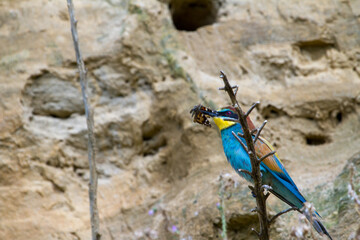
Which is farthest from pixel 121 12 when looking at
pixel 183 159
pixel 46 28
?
pixel 183 159

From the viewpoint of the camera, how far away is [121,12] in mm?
5496

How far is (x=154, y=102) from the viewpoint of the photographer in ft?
17.0

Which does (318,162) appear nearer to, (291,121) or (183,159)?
(291,121)

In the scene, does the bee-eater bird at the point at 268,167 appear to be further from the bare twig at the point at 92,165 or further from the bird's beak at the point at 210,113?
the bare twig at the point at 92,165

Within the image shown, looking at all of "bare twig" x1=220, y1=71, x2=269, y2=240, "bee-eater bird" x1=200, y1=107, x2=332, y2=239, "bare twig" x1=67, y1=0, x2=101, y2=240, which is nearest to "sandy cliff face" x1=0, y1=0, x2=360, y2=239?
"bee-eater bird" x1=200, y1=107, x2=332, y2=239

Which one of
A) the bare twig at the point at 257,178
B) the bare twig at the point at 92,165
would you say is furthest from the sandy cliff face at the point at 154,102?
the bare twig at the point at 257,178

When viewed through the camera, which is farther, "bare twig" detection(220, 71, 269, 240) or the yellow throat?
the yellow throat

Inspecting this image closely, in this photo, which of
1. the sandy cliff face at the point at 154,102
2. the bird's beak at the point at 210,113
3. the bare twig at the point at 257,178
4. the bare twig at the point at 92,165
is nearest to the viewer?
the bare twig at the point at 257,178

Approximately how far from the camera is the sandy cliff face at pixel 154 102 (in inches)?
182

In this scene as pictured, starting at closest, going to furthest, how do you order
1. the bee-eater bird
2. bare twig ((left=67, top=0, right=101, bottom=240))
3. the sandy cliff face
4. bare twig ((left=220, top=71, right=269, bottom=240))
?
bare twig ((left=220, top=71, right=269, bottom=240)) < the bee-eater bird < bare twig ((left=67, top=0, right=101, bottom=240)) < the sandy cliff face

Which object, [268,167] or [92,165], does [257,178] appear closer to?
[268,167]

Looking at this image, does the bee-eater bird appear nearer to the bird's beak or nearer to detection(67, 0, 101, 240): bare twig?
the bird's beak

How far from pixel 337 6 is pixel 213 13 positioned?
140 cm

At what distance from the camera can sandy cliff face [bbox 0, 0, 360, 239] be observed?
15.1ft
